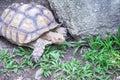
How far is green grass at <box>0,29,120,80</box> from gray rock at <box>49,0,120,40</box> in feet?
0.44

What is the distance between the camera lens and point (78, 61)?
4.02 m

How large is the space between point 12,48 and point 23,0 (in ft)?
3.89

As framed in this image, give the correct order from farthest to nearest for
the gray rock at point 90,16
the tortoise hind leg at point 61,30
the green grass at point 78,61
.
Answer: the tortoise hind leg at point 61,30 < the gray rock at point 90,16 < the green grass at point 78,61

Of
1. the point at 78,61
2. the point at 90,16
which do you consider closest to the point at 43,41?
the point at 78,61

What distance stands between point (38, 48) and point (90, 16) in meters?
0.93

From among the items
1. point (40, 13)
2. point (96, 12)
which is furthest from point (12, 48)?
point (96, 12)

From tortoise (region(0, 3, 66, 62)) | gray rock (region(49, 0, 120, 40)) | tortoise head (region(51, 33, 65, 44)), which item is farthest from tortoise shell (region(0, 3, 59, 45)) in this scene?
gray rock (region(49, 0, 120, 40))

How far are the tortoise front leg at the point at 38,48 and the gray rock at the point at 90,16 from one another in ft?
1.66

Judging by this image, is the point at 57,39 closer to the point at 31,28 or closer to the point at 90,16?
the point at 31,28

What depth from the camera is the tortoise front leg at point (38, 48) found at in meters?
3.98

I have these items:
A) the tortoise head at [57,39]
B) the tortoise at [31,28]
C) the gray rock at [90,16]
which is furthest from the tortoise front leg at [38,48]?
the gray rock at [90,16]

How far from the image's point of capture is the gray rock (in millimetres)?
4102

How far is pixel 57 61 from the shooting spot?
4.05m

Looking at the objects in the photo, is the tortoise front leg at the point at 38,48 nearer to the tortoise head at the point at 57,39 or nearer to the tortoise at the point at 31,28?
the tortoise at the point at 31,28
